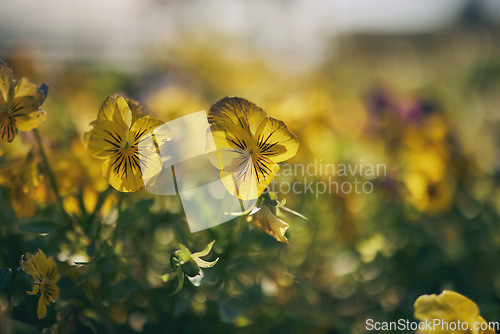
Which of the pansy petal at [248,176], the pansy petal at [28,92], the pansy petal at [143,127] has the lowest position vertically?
the pansy petal at [248,176]

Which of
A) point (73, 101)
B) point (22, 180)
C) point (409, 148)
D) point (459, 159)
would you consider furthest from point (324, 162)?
point (73, 101)

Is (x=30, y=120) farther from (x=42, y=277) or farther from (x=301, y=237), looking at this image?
(x=301, y=237)

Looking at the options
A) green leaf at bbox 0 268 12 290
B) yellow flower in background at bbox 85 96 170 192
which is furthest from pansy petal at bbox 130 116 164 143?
green leaf at bbox 0 268 12 290

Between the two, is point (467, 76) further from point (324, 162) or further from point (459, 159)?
point (324, 162)

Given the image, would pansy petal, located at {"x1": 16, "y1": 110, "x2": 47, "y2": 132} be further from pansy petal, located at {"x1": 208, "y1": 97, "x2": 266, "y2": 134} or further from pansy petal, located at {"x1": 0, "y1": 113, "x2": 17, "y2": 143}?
pansy petal, located at {"x1": 208, "y1": 97, "x2": 266, "y2": 134}

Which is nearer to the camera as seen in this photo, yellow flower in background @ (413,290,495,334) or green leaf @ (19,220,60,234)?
yellow flower in background @ (413,290,495,334)

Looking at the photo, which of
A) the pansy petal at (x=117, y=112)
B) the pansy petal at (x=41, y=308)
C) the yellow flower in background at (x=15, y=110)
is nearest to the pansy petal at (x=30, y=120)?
the yellow flower in background at (x=15, y=110)

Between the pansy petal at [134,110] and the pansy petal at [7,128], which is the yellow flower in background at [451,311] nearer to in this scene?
the pansy petal at [134,110]
